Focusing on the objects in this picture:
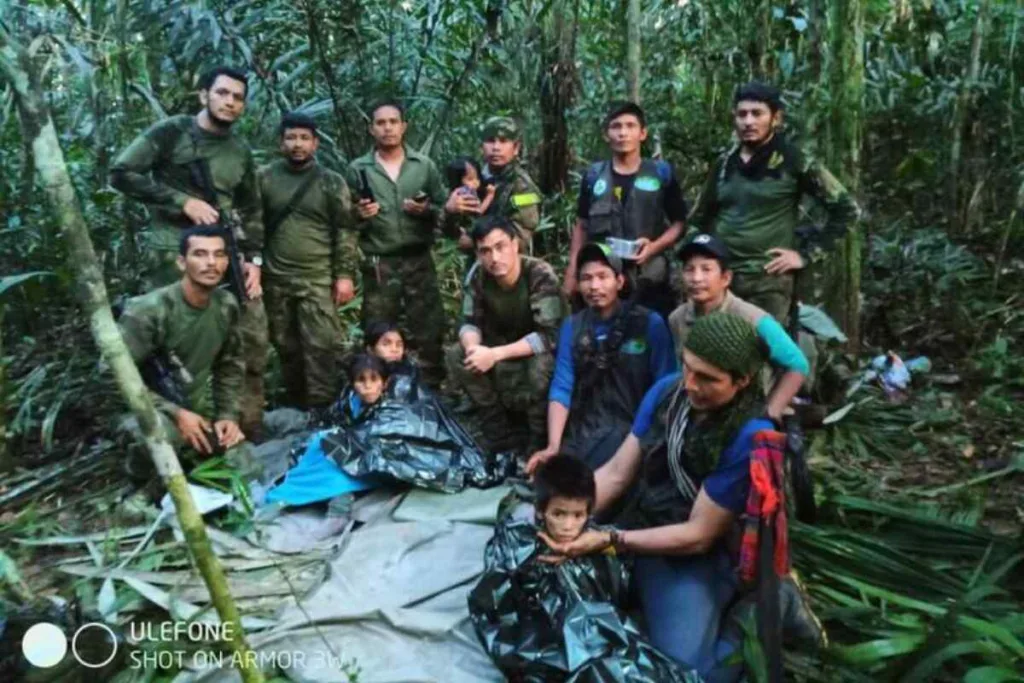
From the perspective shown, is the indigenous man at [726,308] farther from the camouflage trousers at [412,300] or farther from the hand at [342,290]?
the hand at [342,290]

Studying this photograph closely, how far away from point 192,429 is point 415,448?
108 centimetres

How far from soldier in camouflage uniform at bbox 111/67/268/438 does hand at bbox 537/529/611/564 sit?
8.51 feet

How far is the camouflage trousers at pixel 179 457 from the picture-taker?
4453mm

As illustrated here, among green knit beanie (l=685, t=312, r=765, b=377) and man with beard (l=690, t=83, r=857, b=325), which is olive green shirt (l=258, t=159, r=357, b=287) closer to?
man with beard (l=690, t=83, r=857, b=325)

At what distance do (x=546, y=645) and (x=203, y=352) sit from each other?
2.57 meters

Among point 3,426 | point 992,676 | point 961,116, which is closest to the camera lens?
point 992,676

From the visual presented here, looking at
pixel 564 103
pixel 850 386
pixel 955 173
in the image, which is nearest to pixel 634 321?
pixel 850 386

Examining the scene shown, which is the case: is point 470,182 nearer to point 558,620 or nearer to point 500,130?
point 500,130

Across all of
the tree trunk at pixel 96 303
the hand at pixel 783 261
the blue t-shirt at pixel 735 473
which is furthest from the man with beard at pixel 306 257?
the blue t-shirt at pixel 735 473

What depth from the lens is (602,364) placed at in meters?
4.25

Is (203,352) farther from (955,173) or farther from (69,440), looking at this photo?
(955,173)

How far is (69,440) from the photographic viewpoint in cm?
550

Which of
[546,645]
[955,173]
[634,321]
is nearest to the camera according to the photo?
[546,645]

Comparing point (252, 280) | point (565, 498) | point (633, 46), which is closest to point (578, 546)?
point (565, 498)
